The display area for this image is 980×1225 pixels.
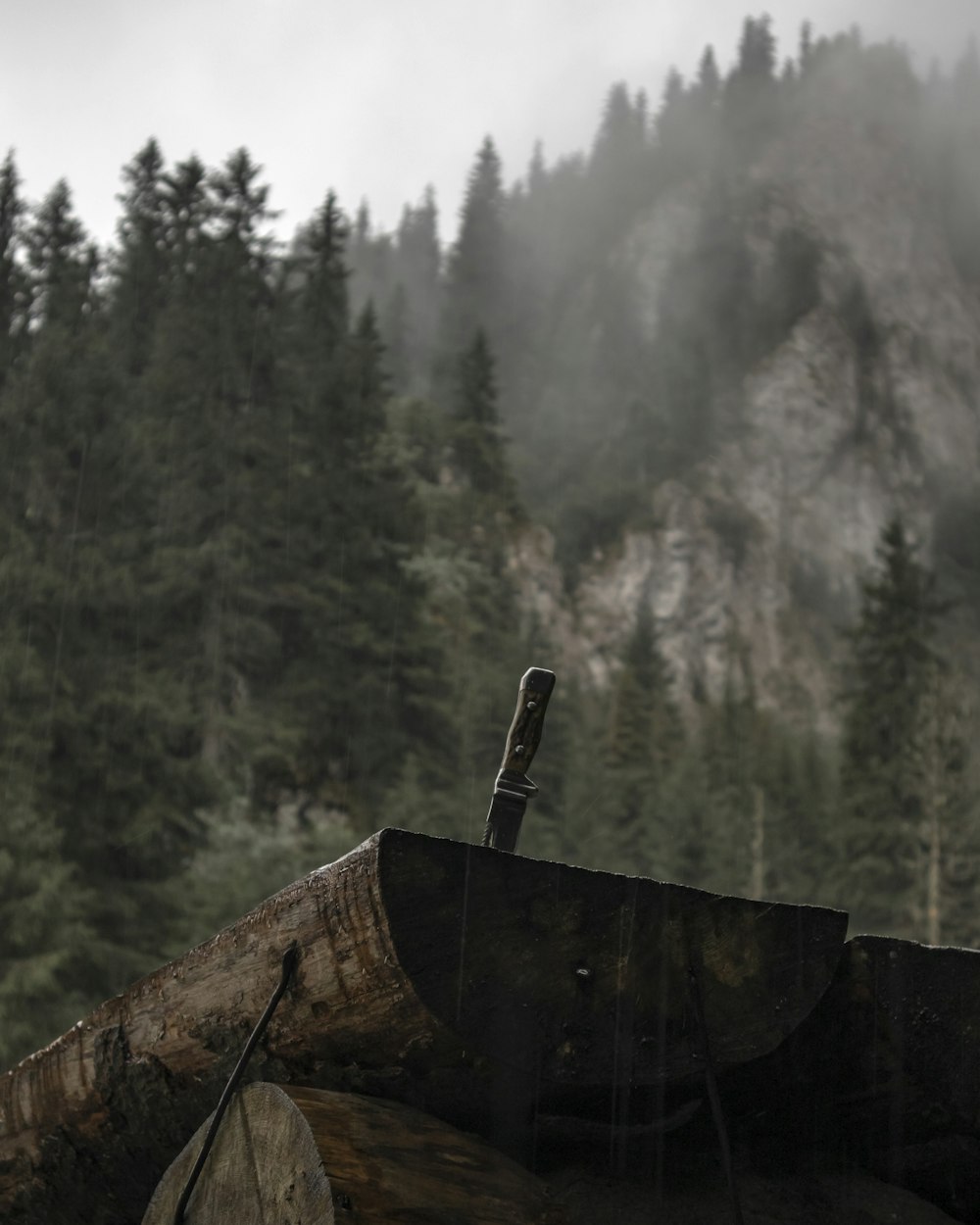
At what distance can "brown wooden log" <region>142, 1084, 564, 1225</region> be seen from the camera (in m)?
1.70

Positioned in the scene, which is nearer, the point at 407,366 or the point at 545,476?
the point at 407,366

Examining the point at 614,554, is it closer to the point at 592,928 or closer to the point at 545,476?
the point at 545,476

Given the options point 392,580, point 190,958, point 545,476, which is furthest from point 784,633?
point 190,958

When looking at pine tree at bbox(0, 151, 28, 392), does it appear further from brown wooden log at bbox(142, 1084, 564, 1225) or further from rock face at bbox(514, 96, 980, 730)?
rock face at bbox(514, 96, 980, 730)

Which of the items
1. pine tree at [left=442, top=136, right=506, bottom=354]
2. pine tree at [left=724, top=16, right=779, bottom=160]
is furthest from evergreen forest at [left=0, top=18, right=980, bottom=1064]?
pine tree at [left=724, top=16, right=779, bottom=160]

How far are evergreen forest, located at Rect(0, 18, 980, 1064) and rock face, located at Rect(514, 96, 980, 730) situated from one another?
24.7 meters

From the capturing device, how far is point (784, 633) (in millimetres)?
106188

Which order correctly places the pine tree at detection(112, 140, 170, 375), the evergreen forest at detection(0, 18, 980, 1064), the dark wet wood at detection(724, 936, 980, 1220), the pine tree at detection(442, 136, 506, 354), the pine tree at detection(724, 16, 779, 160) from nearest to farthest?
1. the dark wet wood at detection(724, 936, 980, 1220)
2. the evergreen forest at detection(0, 18, 980, 1064)
3. the pine tree at detection(112, 140, 170, 375)
4. the pine tree at detection(442, 136, 506, 354)
5. the pine tree at detection(724, 16, 779, 160)

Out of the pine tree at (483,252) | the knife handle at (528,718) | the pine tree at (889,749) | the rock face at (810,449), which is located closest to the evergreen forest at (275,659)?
the pine tree at (889,749)

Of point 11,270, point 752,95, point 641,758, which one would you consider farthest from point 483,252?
point 11,270

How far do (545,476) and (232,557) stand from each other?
78.6 meters

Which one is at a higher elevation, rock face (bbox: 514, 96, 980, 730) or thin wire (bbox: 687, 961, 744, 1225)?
rock face (bbox: 514, 96, 980, 730)

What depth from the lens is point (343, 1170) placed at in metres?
1.70

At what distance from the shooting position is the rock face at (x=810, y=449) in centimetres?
10006
